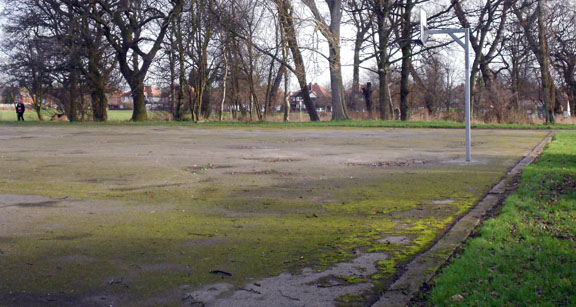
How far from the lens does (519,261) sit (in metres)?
5.32

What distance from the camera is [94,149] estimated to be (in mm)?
17609

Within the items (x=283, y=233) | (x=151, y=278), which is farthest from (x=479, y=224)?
(x=151, y=278)

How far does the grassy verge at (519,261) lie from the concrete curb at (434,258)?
5.7 inches

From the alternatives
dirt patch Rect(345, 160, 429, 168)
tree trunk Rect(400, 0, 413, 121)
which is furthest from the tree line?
dirt patch Rect(345, 160, 429, 168)

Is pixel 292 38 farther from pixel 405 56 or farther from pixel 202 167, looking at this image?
pixel 202 167

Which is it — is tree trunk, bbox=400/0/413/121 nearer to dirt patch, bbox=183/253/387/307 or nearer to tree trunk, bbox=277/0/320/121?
tree trunk, bbox=277/0/320/121

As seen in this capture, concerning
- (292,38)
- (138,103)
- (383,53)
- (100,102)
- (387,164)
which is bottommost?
(387,164)

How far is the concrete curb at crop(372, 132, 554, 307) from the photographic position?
183 inches

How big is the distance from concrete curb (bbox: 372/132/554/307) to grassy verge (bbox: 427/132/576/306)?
15 centimetres

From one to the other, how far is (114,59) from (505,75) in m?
33.9

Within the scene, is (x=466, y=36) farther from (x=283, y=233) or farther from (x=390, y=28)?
(x=390, y=28)

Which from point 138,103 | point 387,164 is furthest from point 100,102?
point 387,164

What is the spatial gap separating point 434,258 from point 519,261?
76 cm

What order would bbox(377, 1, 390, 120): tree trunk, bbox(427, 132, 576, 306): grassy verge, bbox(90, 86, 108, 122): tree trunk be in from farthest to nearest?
1. bbox(90, 86, 108, 122): tree trunk
2. bbox(377, 1, 390, 120): tree trunk
3. bbox(427, 132, 576, 306): grassy verge
